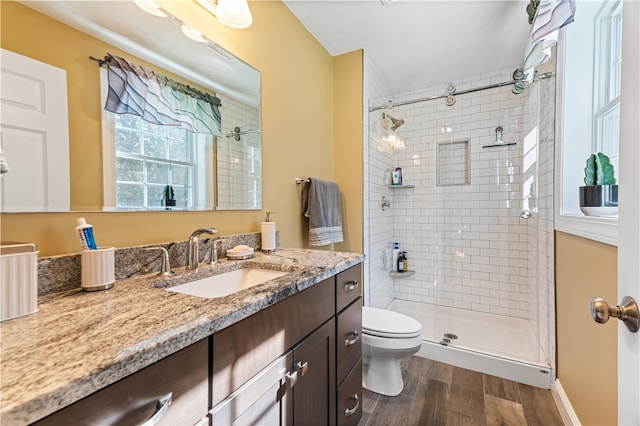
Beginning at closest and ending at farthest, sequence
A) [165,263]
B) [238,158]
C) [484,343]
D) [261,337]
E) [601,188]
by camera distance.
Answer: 1. [261,337]
2. [165,263]
3. [601,188]
4. [238,158]
5. [484,343]

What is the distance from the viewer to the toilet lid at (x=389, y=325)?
1650 mm

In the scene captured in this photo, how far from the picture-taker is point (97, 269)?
31.4 inches

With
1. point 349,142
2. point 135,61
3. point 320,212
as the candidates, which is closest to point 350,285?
point 320,212

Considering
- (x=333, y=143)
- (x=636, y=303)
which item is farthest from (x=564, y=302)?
(x=333, y=143)

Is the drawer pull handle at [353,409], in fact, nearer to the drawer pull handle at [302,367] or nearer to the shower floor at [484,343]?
the drawer pull handle at [302,367]

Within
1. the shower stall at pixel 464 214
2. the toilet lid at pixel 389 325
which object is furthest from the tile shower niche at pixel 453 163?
the toilet lid at pixel 389 325

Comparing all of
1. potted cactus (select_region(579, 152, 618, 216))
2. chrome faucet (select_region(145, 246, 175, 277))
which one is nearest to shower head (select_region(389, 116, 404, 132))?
potted cactus (select_region(579, 152, 618, 216))

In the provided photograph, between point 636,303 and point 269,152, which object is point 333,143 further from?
point 636,303

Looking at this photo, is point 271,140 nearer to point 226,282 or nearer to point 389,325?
point 226,282

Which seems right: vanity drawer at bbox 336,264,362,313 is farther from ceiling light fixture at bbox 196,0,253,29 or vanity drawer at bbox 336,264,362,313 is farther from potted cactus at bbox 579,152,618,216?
ceiling light fixture at bbox 196,0,253,29

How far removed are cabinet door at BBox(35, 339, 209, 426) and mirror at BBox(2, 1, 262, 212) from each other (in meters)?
0.65

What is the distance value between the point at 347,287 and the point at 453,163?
7.01ft

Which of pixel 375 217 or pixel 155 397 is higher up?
pixel 375 217

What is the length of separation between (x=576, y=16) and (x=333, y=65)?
1.58 metres
